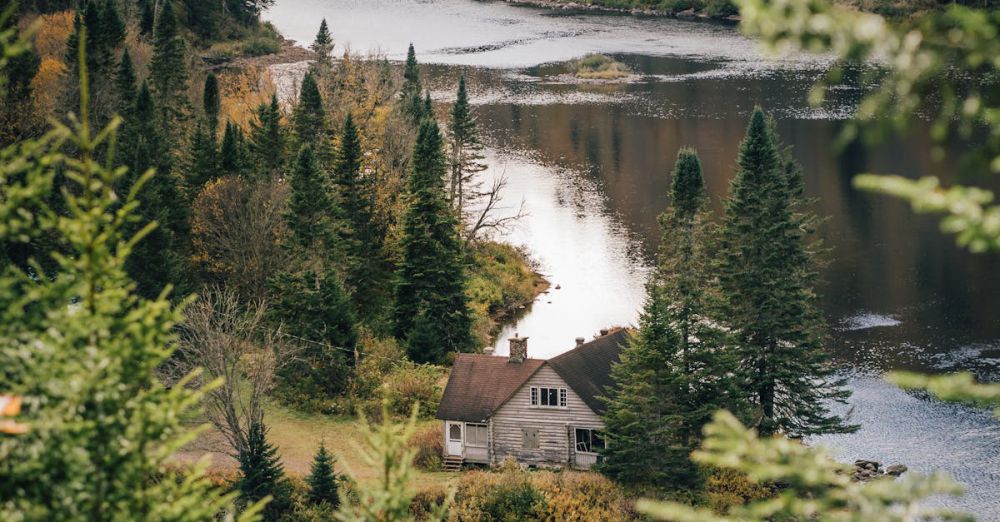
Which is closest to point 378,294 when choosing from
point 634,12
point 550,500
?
point 550,500

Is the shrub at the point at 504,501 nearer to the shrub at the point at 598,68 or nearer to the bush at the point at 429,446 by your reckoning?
the bush at the point at 429,446

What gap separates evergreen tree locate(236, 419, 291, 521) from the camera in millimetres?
31922

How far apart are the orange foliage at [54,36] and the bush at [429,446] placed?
40446 millimetres

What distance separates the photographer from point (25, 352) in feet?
24.9

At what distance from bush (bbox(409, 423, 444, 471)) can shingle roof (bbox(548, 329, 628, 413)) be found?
5342 mm

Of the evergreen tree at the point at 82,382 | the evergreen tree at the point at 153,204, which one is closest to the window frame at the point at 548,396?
the evergreen tree at the point at 153,204

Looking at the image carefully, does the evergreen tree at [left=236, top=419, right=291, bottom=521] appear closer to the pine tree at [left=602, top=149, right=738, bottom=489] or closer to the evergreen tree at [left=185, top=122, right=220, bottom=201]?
the pine tree at [left=602, top=149, right=738, bottom=489]

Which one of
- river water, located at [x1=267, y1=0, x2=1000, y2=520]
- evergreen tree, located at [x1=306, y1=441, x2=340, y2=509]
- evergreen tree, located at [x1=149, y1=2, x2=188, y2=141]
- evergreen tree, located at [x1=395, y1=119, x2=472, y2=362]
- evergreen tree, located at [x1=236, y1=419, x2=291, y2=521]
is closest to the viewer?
evergreen tree, located at [x1=236, y1=419, x2=291, y2=521]

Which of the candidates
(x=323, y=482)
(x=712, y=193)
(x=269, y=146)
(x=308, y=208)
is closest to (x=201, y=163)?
(x=269, y=146)

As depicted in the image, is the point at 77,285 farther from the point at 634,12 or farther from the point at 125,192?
the point at 634,12

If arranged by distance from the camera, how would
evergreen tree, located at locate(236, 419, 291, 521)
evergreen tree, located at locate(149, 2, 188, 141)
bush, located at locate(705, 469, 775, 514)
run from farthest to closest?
1. evergreen tree, located at locate(149, 2, 188, 141)
2. bush, located at locate(705, 469, 775, 514)
3. evergreen tree, located at locate(236, 419, 291, 521)

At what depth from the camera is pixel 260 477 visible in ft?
105

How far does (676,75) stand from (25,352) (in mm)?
94862

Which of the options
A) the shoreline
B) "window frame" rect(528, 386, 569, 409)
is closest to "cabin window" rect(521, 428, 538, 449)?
"window frame" rect(528, 386, 569, 409)
